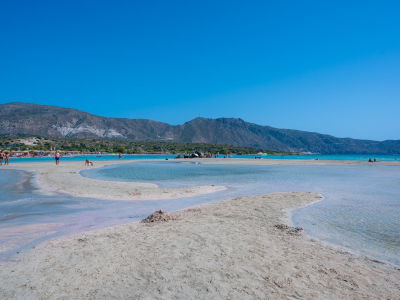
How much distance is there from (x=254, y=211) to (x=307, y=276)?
4.91 meters

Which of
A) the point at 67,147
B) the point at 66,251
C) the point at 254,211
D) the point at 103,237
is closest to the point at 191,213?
the point at 254,211

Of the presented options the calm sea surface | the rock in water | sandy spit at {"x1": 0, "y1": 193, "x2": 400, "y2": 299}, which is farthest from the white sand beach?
the calm sea surface

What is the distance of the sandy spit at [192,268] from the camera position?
3.78 meters

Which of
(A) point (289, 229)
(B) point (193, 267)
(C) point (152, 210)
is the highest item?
(B) point (193, 267)

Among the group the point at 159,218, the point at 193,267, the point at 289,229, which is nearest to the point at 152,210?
the point at 159,218

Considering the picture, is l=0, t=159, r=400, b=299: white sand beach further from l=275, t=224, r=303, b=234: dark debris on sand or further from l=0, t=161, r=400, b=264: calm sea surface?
l=0, t=161, r=400, b=264: calm sea surface

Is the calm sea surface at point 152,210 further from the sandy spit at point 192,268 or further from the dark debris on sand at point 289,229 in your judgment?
the sandy spit at point 192,268

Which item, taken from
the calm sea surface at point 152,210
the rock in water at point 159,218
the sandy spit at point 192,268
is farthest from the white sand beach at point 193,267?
the calm sea surface at point 152,210

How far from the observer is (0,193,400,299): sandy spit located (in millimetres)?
3779

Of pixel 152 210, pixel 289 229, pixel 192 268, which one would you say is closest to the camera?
pixel 192 268

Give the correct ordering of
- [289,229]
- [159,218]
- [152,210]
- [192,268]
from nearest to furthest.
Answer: [192,268] → [289,229] → [159,218] → [152,210]

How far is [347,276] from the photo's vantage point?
4.36 m

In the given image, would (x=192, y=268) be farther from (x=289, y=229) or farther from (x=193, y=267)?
(x=289, y=229)

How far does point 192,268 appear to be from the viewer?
14.9ft
